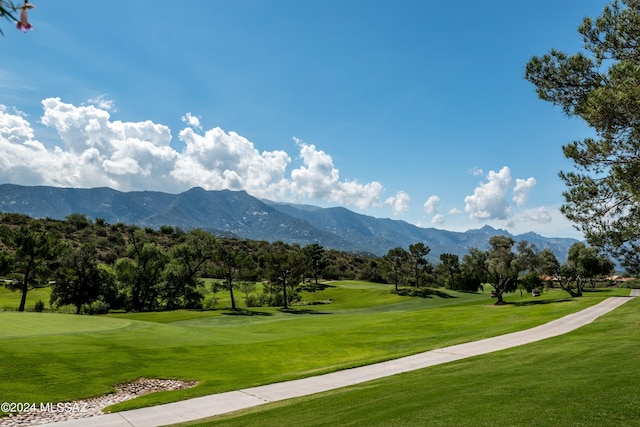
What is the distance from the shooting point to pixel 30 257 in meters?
51.1

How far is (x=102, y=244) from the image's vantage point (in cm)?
9575

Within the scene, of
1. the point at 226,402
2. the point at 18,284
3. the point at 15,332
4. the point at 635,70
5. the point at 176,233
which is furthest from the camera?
the point at 176,233

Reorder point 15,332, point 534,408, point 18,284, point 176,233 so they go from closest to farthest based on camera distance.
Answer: point 534,408 < point 15,332 < point 18,284 < point 176,233

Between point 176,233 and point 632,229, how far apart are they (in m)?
120

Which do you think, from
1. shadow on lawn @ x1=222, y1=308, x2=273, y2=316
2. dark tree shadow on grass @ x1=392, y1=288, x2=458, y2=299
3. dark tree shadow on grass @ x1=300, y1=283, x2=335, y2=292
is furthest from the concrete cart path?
dark tree shadow on grass @ x1=300, y1=283, x2=335, y2=292

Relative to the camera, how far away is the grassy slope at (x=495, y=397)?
9.67 metres

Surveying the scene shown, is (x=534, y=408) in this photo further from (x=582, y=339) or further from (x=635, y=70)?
(x=582, y=339)

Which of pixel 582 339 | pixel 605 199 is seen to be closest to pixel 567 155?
pixel 605 199

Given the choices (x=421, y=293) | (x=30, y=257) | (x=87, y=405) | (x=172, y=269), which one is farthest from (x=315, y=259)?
(x=87, y=405)

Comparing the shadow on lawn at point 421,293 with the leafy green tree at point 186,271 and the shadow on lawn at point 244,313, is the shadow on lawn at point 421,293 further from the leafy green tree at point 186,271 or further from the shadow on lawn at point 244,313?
the leafy green tree at point 186,271

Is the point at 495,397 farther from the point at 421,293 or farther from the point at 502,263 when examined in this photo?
the point at 421,293

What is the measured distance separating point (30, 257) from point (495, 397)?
57964 mm

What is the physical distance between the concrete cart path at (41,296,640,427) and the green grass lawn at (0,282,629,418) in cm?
95

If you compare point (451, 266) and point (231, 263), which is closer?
point (231, 263)
